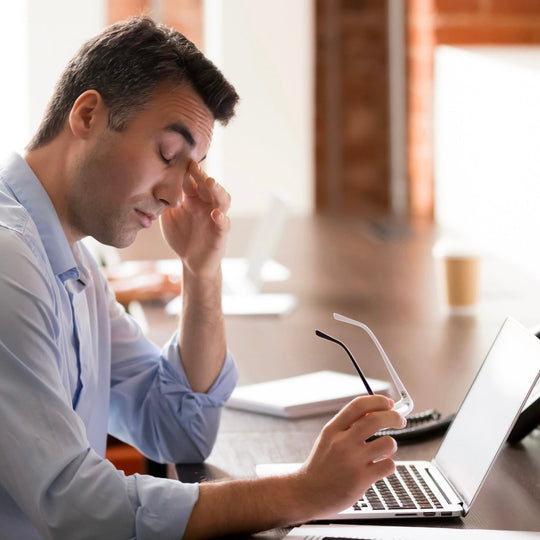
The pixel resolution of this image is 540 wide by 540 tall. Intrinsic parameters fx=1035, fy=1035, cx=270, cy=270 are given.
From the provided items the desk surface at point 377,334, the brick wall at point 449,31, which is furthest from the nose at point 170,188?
the brick wall at point 449,31

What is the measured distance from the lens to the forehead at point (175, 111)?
1.21 m

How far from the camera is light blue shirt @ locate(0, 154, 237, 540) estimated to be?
3.21 feet

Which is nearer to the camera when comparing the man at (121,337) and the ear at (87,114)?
the man at (121,337)

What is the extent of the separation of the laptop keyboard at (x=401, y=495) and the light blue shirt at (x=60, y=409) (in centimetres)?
21

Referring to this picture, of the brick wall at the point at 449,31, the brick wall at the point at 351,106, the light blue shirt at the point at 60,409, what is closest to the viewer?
the light blue shirt at the point at 60,409

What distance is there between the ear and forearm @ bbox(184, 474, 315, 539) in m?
0.45

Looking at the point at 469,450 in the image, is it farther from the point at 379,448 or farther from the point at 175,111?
the point at 175,111

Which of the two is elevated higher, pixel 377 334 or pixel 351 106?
pixel 351 106

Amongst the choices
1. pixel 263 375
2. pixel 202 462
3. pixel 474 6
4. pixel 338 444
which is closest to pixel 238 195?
pixel 474 6

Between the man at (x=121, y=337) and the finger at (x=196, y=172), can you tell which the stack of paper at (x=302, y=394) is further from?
the finger at (x=196, y=172)

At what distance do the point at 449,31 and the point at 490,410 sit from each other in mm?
3496

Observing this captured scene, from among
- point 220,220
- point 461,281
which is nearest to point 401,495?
point 220,220

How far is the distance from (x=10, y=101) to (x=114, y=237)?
3896mm

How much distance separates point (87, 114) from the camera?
4.04ft
